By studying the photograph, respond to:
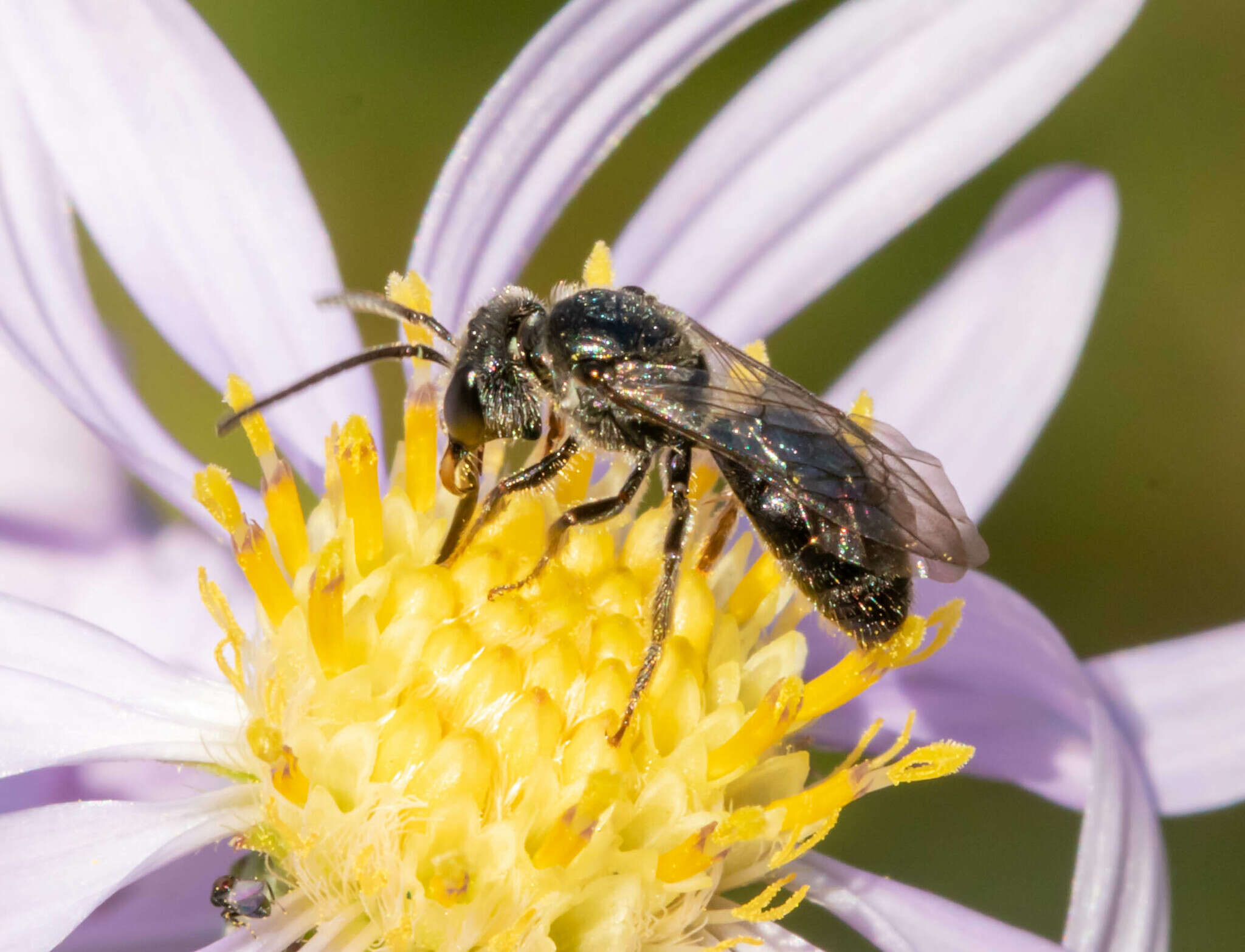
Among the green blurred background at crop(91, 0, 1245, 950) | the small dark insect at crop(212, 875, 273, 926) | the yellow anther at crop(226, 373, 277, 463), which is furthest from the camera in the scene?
the green blurred background at crop(91, 0, 1245, 950)

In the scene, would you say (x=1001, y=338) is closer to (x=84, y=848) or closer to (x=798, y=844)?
(x=798, y=844)

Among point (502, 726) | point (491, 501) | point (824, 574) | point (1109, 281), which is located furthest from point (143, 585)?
point (1109, 281)

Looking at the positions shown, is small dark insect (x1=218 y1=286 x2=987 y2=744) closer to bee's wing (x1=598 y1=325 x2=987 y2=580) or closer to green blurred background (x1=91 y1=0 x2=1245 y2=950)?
bee's wing (x1=598 y1=325 x2=987 y2=580)

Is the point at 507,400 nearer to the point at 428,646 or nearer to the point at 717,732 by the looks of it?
the point at 428,646

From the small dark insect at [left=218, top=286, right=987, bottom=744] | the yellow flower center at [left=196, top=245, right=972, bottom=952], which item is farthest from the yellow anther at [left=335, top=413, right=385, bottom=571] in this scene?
the small dark insect at [left=218, top=286, right=987, bottom=744]

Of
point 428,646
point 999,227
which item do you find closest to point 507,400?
point 428,646

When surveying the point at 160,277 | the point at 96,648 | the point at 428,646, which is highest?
the point at 160,277

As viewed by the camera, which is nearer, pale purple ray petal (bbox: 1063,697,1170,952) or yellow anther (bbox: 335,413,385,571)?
pale purple ray petal (bbox: 1063,697,1170,952)
